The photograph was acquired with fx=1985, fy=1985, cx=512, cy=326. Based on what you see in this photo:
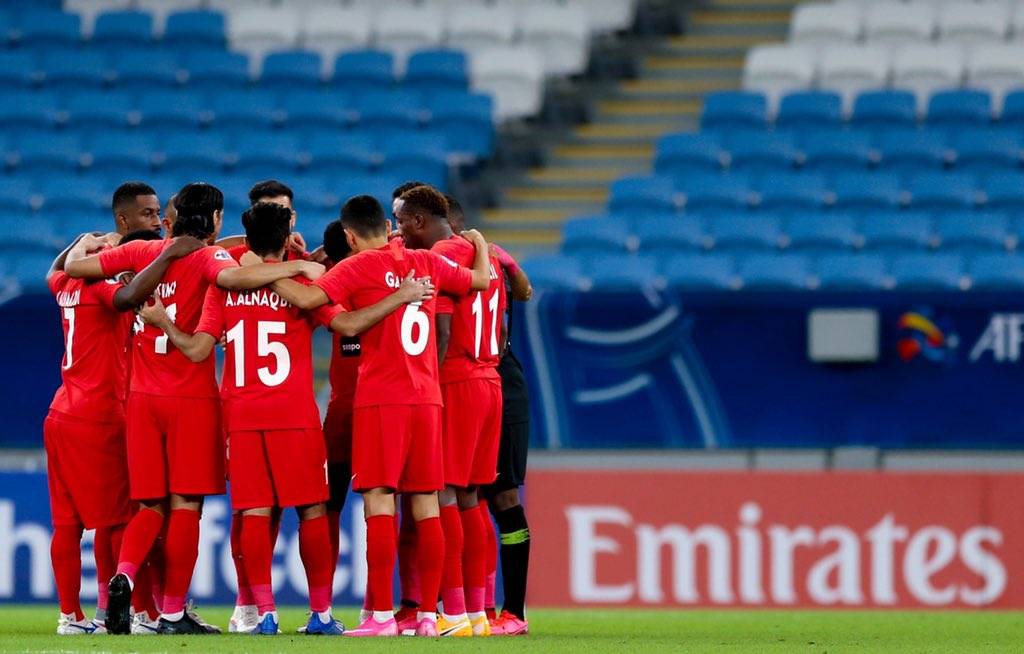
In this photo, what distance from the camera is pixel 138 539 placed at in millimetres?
8547

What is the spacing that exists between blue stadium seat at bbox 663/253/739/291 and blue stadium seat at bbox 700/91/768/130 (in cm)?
258

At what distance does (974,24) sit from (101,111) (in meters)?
7.78

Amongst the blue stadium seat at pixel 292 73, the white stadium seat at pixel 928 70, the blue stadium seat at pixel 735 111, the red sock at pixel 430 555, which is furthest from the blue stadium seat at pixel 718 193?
the red sock at pixel 430 555

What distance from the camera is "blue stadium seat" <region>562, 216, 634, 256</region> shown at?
15.0 m

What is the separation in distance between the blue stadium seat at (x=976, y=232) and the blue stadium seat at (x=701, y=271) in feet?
5.57

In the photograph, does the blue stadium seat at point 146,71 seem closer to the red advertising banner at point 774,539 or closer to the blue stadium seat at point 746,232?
the blue stadium seat at point 746,232

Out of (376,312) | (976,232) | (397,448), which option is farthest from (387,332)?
(976,232)

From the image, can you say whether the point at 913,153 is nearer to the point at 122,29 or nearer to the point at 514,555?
the point at 122,29

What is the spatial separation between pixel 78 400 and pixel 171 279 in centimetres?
75

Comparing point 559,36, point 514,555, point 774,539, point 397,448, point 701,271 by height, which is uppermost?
point 559,36

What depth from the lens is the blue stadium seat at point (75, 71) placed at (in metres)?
18.2

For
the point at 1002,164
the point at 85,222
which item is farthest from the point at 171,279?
the point at 1002,164

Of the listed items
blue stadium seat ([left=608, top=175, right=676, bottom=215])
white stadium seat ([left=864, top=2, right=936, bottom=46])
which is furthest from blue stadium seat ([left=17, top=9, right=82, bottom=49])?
white stadium seat ([left=864, top=2, right=936, bottom=46])

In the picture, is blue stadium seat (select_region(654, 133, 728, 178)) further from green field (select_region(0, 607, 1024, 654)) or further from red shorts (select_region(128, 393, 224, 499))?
Answer: red shorts (select_region(128, 393, 224, 499))
